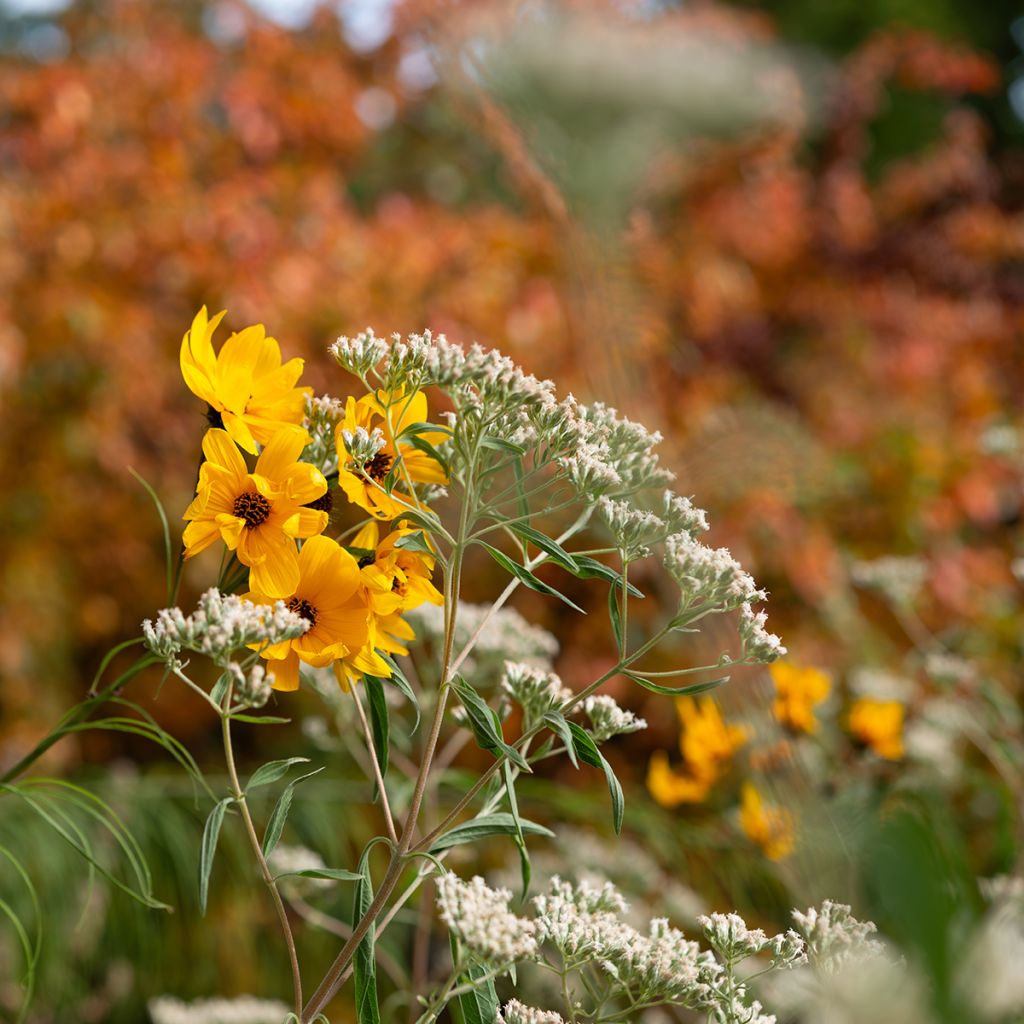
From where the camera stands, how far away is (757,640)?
56 cm

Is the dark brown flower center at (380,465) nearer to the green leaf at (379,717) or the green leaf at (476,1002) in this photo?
the green leaf at (379,717)

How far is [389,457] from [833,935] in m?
0.34

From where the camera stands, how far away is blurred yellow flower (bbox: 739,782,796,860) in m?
0.66

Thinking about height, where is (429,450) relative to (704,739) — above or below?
below

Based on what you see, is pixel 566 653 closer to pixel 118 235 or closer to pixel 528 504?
pixel 118 235

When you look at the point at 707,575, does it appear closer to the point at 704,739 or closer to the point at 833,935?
the point at 833,935

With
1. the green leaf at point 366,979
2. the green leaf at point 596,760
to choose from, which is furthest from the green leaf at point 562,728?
the green leaf at point 366,979

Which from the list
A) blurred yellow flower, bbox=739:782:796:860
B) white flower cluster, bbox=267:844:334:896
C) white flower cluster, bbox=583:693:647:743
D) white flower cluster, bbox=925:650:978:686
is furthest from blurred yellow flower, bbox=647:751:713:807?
white flower cluster, bbox=583:693:647:743

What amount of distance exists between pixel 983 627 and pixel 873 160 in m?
7.50

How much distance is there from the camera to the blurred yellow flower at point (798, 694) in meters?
1.02

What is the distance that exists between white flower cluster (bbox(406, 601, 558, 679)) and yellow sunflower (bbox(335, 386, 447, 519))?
282 millimetres

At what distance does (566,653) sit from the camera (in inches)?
115

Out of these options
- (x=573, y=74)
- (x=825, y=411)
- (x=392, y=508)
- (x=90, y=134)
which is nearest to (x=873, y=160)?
(x=825, y=411)

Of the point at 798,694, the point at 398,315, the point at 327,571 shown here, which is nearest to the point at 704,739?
the point at 798,694
